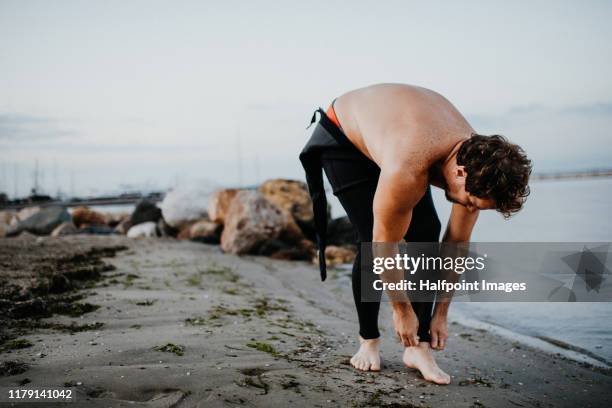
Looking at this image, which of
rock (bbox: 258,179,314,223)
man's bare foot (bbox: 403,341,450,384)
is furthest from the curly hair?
rock (bbox: 258,179,314,223)

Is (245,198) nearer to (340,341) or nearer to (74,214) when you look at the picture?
(340,341)

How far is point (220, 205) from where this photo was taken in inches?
414

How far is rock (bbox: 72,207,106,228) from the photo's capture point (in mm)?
14339

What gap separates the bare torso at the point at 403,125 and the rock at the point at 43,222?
416 inches

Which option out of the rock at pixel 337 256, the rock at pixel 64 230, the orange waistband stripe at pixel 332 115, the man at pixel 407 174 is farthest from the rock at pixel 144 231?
the orange waistband stripe at pixel 332 115

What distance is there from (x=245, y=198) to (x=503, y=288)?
4557 mm

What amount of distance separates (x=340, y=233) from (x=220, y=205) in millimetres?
2531

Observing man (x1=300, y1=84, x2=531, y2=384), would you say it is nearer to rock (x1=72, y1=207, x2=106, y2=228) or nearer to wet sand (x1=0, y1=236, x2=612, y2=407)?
wet sand (x1=0, y1=236, x2=612, y2=407)

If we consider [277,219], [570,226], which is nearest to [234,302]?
[277,219]

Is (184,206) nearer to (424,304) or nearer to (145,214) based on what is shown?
(145,214)

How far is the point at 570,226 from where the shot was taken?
10.1 m

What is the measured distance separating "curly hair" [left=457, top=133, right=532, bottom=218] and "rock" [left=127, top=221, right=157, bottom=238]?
933 cm

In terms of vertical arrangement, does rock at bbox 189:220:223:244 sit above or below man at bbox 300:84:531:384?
below

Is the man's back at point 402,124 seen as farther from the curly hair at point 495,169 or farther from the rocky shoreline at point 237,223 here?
the rocky shoreline at point 237,223
